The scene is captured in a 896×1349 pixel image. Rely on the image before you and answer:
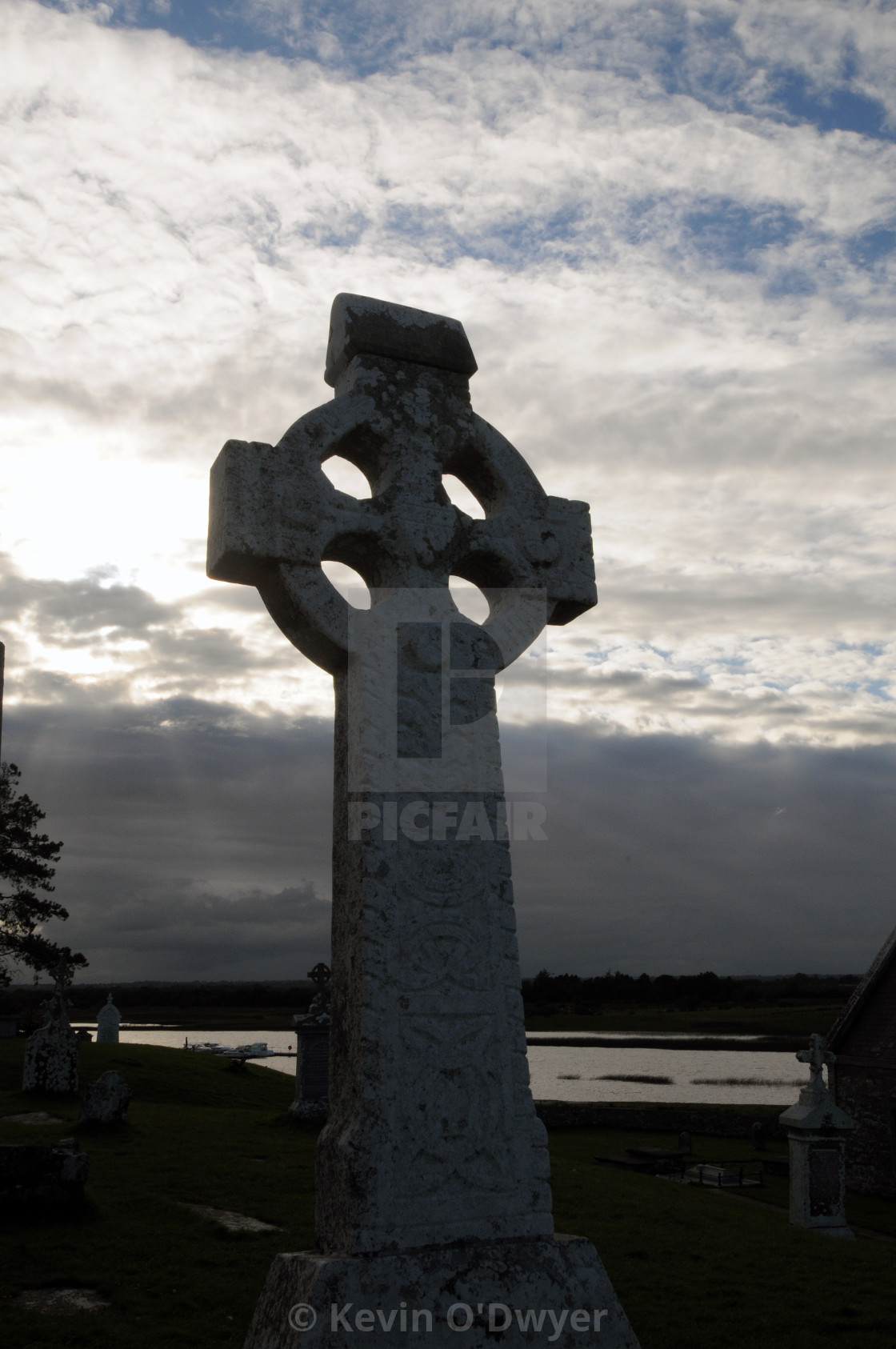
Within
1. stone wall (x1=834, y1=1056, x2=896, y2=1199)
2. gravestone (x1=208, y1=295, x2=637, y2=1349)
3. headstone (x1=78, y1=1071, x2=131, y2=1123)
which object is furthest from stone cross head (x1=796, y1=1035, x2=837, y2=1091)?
gravestone (x1=208, y1=295, x2=637, y2=1349)

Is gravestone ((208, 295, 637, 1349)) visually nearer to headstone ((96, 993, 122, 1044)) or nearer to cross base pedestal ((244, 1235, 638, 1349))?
cross base pedestal ((244, 1235, 638, 1349))

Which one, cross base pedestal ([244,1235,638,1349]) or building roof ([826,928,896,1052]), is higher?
cross base pedestal ([244,1235,638,1349])

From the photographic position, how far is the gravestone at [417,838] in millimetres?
2818

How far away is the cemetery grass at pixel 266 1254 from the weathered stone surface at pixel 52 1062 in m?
2.20

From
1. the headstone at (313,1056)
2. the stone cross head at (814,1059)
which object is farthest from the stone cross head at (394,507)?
the headstone at (313,1056)

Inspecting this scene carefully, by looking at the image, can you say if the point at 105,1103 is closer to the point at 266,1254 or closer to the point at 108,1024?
the point at 266,1254

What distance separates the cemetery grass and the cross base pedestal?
0.40 ft

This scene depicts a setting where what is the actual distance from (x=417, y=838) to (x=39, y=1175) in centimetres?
742

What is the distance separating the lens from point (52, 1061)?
18.3m

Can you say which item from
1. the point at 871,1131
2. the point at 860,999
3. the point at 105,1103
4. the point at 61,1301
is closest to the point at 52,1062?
the point at 105,1103

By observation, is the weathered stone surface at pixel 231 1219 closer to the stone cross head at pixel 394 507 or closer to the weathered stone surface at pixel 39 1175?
the weathered stone surface at pixel 39 1175

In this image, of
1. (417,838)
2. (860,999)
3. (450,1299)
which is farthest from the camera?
(860,999)

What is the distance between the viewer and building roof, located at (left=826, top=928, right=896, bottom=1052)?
23484mm

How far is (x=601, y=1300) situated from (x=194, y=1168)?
34.8 feet
